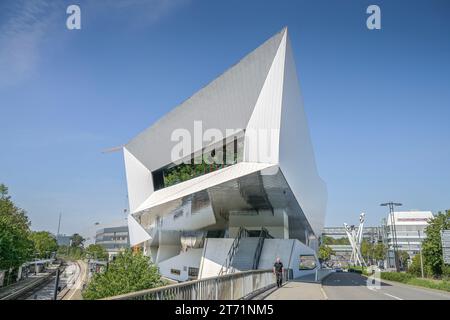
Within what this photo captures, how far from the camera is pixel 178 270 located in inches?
1464

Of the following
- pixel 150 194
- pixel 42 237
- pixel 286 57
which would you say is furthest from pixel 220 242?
pixel 42 237

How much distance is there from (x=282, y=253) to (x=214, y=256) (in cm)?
590

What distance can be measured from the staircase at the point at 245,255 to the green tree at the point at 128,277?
6.76 metres

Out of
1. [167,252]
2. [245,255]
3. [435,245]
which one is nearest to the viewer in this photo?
[245,255]

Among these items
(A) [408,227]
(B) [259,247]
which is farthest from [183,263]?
(A) [408,227]

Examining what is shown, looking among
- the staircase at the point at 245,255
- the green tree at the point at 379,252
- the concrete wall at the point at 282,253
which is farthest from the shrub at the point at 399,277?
the green tree at the point at 379,252

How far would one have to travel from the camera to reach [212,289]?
8539mm

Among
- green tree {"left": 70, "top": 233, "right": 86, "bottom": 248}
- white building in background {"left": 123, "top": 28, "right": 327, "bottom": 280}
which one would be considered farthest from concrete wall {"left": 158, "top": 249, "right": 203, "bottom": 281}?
green tree {"left": 70, "top": 233, "right": 86, "bottom": 248}

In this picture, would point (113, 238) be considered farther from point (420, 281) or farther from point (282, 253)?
point (420, 281)

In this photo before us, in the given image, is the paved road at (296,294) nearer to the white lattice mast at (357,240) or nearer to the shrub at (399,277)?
the shrub at (399,277)

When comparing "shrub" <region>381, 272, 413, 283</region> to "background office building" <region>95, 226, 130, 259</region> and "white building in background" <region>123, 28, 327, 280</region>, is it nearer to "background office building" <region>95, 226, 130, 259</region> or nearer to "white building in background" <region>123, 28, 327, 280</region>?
"white building in background" <region>123, 28, 327, 280</region>

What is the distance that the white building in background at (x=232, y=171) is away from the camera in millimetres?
20359

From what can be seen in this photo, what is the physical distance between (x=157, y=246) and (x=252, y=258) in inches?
758
